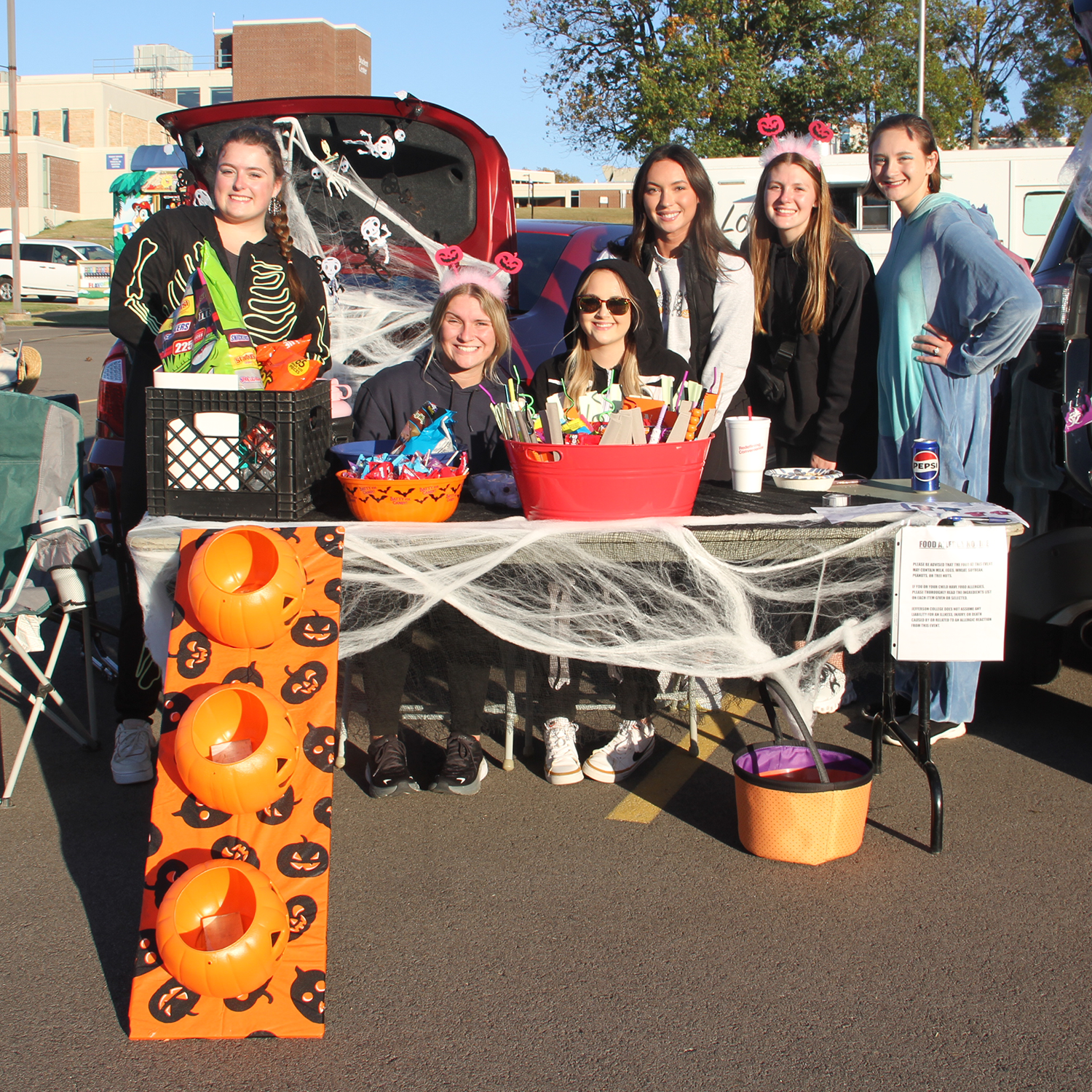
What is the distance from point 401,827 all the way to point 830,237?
2352 millimetres

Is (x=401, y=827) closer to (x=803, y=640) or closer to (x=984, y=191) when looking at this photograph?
(x=803, y=640)

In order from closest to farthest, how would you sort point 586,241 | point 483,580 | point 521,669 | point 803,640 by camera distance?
point 483,580 < point 803,640 < point 521,669 < point 586,241

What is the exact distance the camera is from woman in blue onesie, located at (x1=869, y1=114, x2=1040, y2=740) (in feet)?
10.5

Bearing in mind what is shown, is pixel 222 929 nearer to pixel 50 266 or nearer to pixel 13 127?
pixel 13 127

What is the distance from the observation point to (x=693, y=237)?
11.7ft

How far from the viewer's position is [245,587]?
95.3 inches

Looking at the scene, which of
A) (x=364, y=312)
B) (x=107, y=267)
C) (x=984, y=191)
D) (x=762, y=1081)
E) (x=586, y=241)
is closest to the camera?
(x=762, y=1081)

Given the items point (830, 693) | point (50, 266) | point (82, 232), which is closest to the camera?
point (830, 693)

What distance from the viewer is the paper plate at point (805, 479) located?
9.65ft

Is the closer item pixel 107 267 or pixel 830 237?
pixel 830 237

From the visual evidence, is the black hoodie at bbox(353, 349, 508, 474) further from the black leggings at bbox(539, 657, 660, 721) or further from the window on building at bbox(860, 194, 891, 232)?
the window on building at bbox(860, 194, 891, 232)

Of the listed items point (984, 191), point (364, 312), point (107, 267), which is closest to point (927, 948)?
point (364, 312)

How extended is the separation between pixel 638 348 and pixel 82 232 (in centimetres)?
4800

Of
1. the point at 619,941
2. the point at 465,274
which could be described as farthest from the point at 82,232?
the point at 619,941
